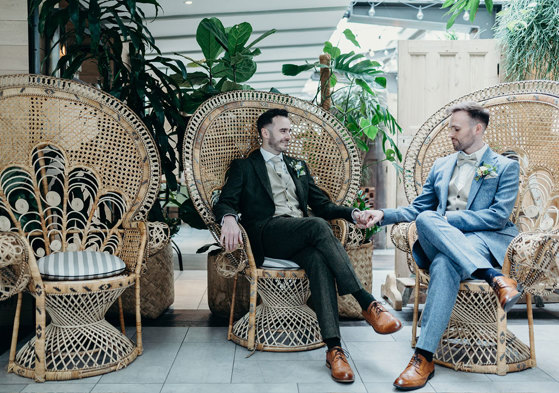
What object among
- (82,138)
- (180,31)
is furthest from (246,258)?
(180,31)

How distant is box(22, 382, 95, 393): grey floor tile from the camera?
214 cm

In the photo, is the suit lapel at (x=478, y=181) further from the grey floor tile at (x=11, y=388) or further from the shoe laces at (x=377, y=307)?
the grey floor tile at (x=11, y=388)

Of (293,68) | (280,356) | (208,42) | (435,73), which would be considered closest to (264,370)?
(280,356)

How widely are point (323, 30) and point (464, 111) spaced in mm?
3895

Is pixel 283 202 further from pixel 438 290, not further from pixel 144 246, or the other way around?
pixel 438 290

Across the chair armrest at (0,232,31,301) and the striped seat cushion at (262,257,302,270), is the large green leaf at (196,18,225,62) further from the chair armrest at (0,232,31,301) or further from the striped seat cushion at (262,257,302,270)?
the chair armrest at (0,232,31,301)

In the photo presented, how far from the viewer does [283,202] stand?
2.90 metres

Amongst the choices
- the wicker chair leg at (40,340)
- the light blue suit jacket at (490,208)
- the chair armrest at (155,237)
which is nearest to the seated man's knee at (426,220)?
the light blue suit jacket at (490,208)

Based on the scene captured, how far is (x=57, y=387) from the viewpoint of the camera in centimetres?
218

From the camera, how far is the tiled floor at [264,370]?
7.15 ft

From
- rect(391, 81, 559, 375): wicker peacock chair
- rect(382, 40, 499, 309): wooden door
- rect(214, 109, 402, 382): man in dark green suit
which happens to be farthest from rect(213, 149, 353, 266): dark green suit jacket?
rect(382, 40, 499, 309): wooden door

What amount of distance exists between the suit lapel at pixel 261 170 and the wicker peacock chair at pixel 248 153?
0.15 metres

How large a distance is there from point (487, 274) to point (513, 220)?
70 centimetres

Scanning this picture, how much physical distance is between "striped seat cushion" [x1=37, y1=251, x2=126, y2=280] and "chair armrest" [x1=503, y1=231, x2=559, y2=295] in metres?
1.76
